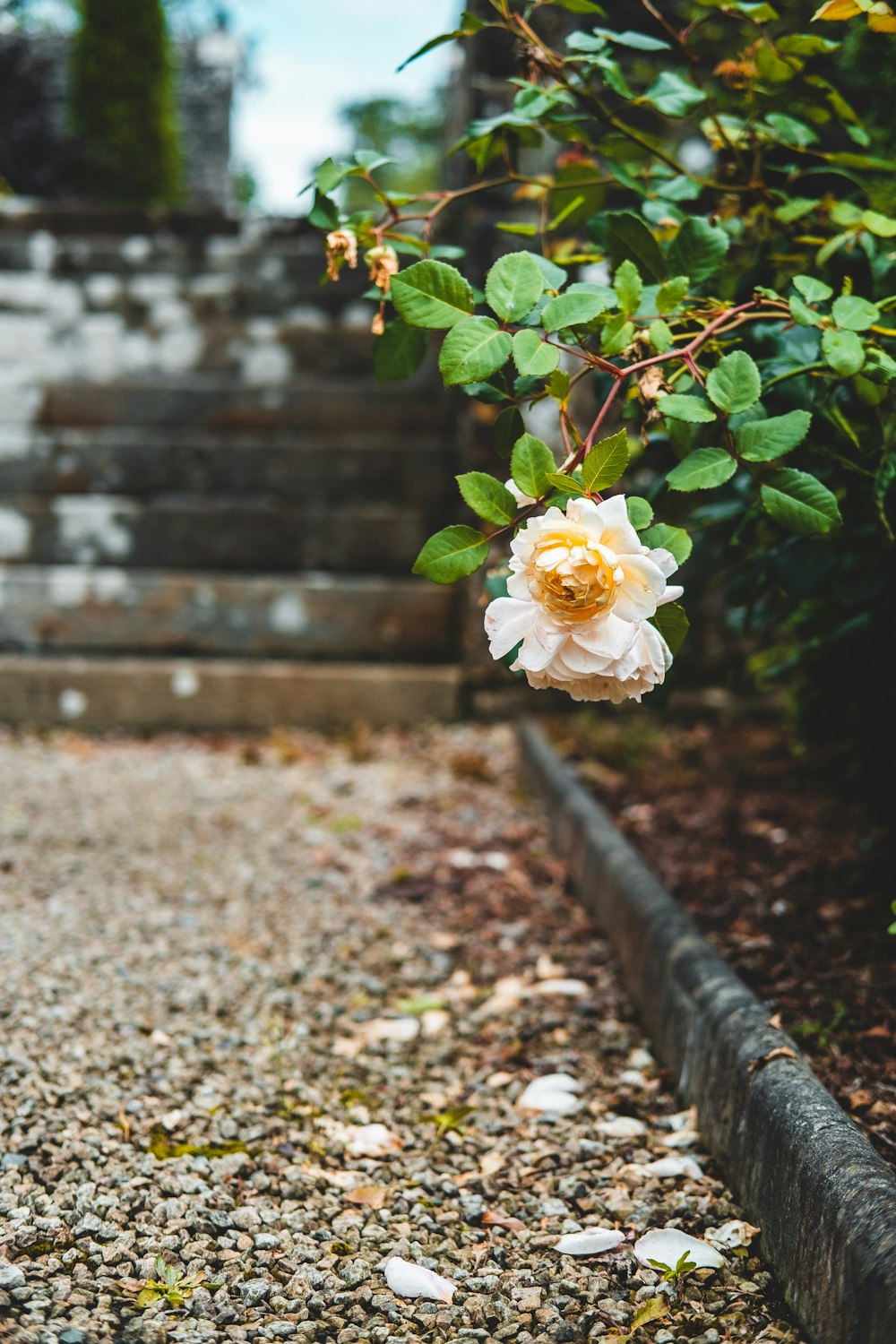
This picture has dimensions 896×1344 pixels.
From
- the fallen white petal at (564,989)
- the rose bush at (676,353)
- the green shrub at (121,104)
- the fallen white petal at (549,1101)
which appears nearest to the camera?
the rose bush at (676,353)

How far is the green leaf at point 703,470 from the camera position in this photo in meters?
1.09

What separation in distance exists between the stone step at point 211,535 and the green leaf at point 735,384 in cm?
257

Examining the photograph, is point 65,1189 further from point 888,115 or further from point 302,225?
point 302,225

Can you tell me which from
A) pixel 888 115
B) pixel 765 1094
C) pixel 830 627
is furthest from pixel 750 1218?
pixel 888 115

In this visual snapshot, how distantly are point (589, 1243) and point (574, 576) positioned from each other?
80 centimetres

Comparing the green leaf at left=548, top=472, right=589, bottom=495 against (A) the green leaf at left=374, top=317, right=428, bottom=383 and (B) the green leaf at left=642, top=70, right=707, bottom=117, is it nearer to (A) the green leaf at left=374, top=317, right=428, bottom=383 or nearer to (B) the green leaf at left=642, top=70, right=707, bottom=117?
(A) the green leaf at left=374, top=317, right=428, bottom=383

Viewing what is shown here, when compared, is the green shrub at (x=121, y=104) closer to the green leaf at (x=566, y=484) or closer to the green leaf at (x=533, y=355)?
the green leaf at (x=533, y=355)

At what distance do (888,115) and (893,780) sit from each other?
132 centimetres

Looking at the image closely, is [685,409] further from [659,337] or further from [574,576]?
[574,576]

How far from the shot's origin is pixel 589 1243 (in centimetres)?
119

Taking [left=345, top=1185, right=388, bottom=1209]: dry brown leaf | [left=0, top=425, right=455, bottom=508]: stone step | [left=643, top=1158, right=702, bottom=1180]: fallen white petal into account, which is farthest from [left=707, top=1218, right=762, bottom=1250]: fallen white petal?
[left=0, top=425, right=455, bottom=508]: stone step

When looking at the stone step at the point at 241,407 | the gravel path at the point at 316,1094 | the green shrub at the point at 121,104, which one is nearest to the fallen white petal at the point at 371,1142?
the gravel path at the point at 316,1094

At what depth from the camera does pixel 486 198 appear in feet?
10.7

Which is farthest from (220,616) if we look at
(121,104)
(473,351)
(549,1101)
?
(121,104)
